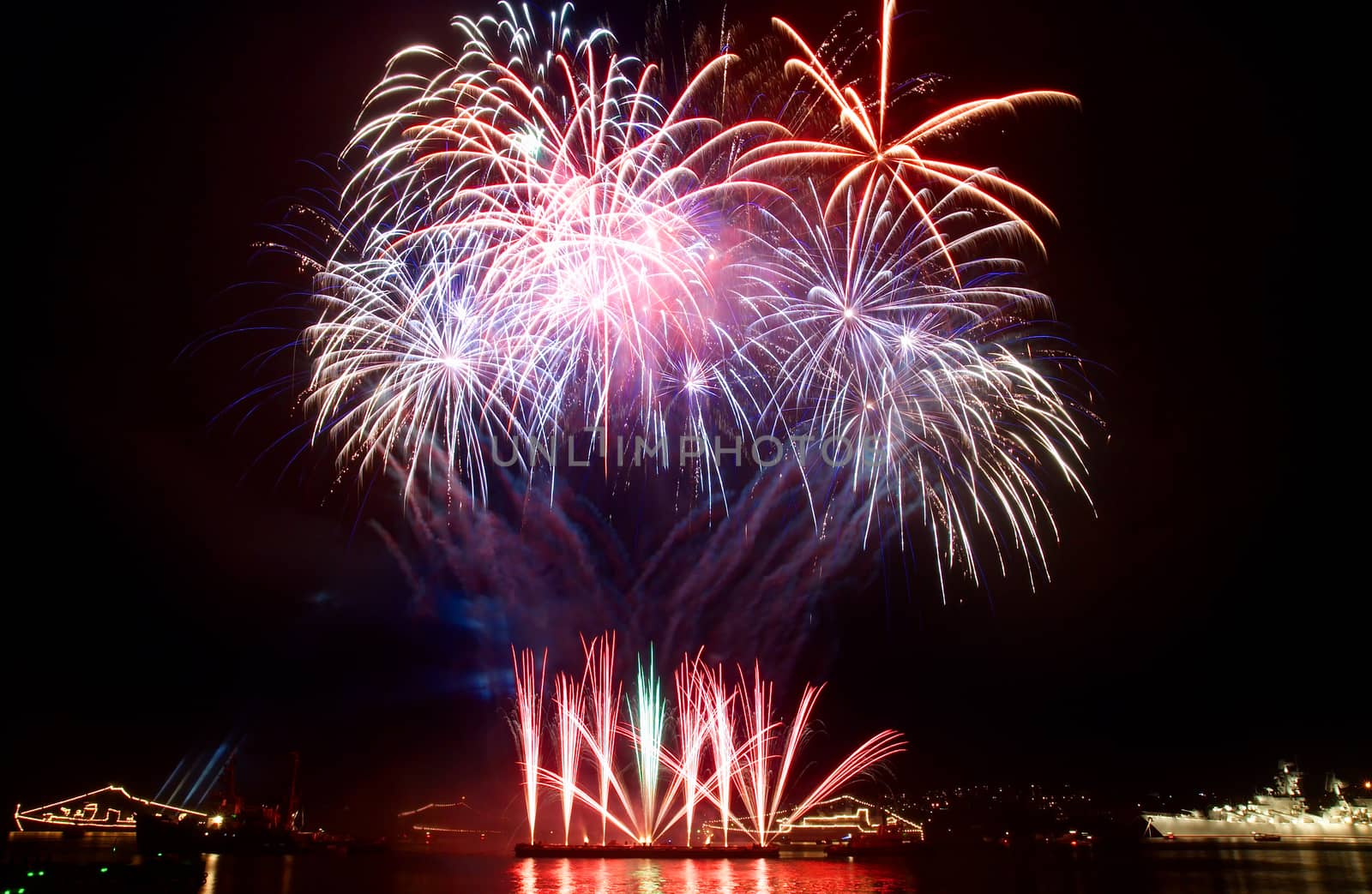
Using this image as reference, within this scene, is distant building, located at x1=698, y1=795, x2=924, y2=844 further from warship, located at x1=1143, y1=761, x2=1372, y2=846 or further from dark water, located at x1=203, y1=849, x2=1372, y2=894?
warship, located at x1=1143, y1=761, x2=1372, y2=846

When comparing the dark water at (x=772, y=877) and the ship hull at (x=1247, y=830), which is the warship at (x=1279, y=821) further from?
the dark water at (x=772, y=877)

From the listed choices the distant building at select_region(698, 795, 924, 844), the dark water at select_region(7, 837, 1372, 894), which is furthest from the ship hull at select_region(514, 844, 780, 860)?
the distant building at select_region(698, 795, 924, 844)

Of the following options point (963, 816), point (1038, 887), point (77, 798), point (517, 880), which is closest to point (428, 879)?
point (517, 880)

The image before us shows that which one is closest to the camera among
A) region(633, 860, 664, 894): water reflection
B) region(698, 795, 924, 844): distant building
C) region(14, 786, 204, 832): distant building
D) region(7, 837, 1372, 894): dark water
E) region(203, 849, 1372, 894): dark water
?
region(633, 860, 664, 894): water reflection

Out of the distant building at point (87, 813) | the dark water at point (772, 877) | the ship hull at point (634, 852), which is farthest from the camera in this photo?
the distant building at point (87, 813)

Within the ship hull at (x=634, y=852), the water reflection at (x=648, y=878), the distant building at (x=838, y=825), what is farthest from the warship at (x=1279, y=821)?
the water reflection at (x=648, y=878)

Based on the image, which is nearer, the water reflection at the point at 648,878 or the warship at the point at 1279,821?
the water reflection at the point at 648,878

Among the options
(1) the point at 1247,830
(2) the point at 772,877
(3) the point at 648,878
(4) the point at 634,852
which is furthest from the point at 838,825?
(1) the point at 1247,830
